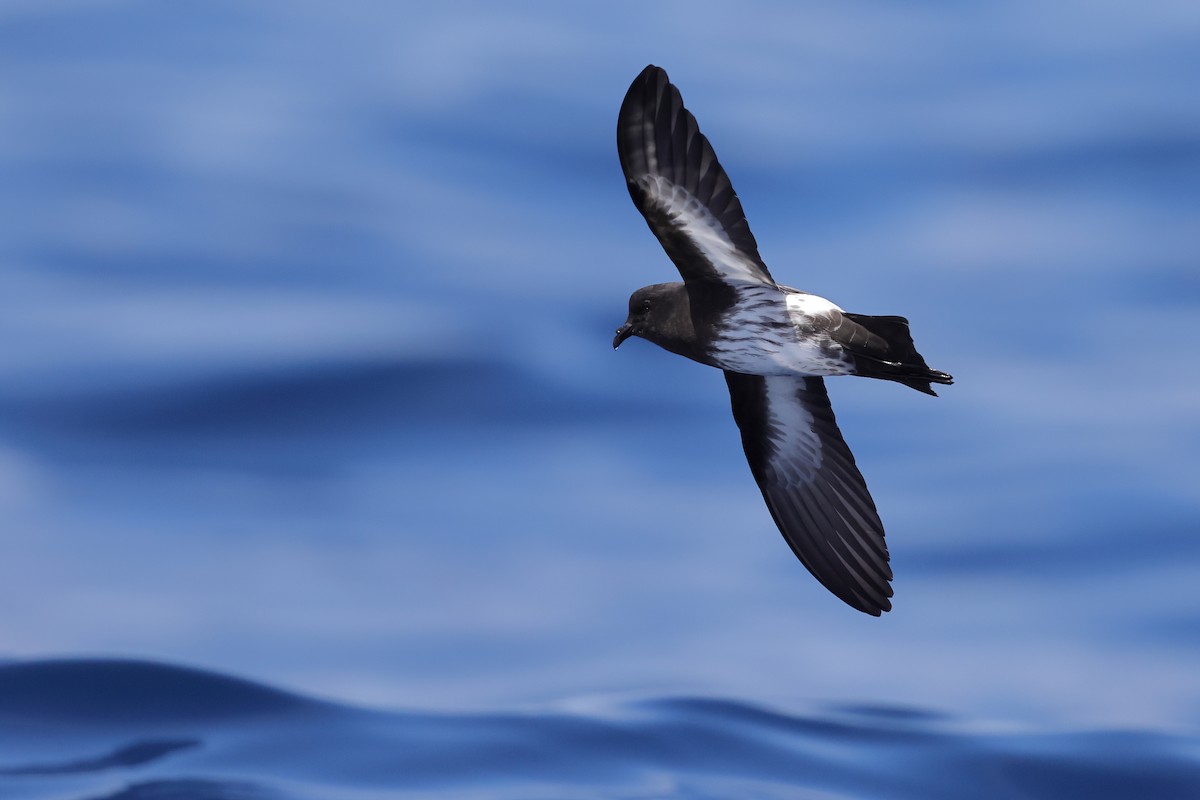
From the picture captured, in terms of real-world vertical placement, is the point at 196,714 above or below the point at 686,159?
below

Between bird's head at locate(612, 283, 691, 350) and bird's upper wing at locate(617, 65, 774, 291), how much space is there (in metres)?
0.27

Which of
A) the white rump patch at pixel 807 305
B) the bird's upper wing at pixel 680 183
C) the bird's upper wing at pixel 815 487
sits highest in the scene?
the bird's upper wing at pixel 680 183

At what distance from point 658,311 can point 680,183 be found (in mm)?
716

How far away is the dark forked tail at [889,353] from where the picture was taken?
826 cm

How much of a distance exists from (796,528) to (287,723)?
8.13m

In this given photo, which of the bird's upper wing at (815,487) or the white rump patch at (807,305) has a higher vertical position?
the white rump patch at (807,305)

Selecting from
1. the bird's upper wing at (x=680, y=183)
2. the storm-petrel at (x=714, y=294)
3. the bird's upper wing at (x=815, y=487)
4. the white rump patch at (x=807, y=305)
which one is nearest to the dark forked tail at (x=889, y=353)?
the storm-petrel at (x=714, y=294)

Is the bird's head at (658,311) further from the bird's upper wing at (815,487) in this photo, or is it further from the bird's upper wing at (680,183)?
the bird's upper wing at (815,487)

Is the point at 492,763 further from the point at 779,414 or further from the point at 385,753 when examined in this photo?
the point at 779,414

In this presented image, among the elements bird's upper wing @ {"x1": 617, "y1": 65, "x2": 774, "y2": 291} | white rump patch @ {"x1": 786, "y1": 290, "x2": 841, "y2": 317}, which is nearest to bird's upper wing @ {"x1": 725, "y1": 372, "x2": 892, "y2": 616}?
white rump patch @ {"x1": 786, "y1": 290, "x2": 841, "y2": 317}

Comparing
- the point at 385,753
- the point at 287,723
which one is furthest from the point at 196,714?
the point at 385,753

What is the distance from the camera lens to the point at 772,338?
8.47m

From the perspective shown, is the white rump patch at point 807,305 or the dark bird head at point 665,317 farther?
the dark bird head at point 665,317

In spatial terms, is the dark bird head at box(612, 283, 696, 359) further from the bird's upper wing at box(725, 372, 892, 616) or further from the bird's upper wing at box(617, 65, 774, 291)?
the bird's upper wing at box(725, 372, 892, 616)
